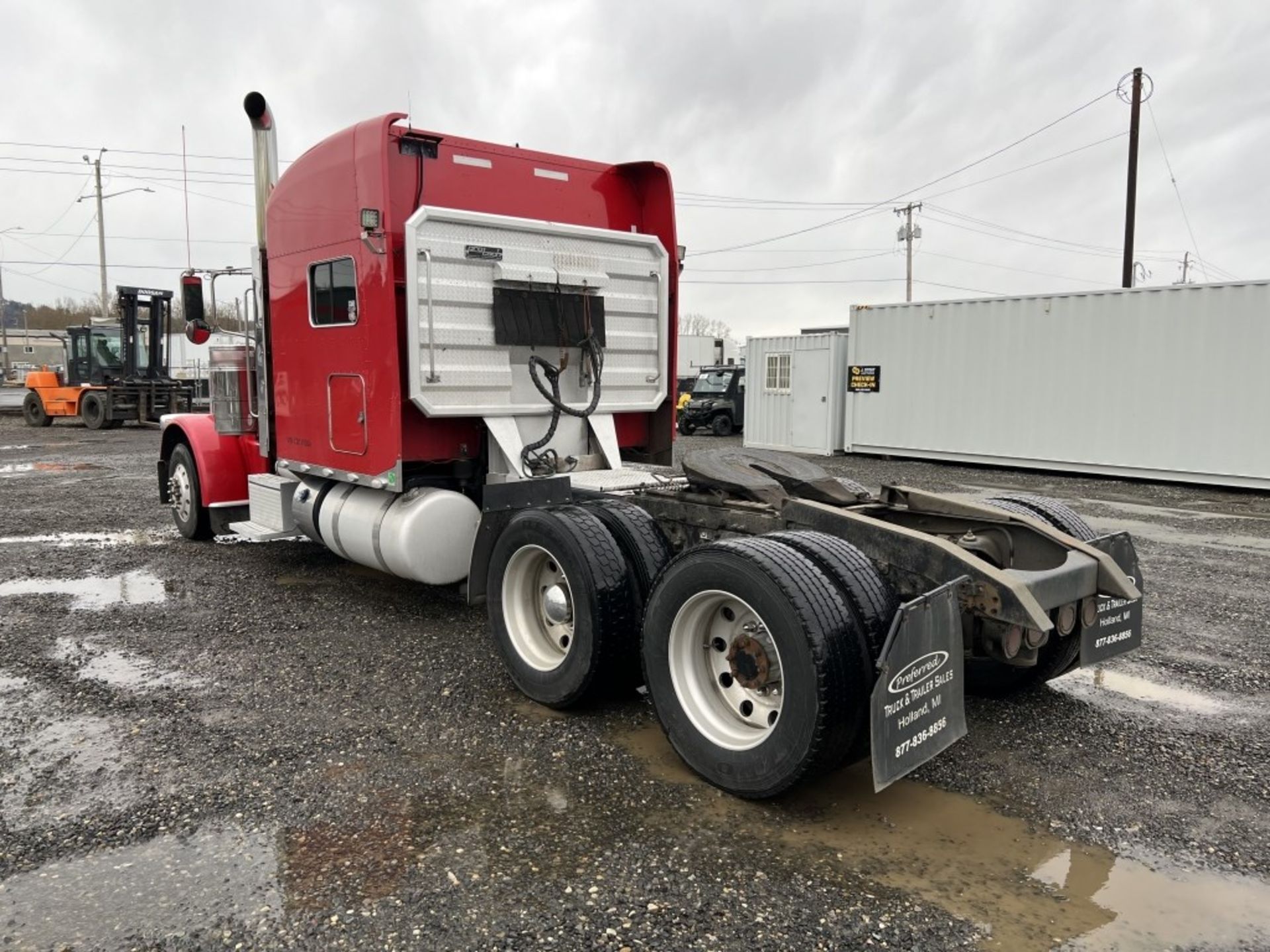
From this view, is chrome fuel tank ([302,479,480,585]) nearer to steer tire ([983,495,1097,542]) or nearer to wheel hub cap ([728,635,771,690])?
wheel hub cap ([728,635,771,690])

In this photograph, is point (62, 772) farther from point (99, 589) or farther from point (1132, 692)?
point (1132, 692)

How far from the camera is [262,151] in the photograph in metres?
7.07

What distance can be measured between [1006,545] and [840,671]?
4.88 ft

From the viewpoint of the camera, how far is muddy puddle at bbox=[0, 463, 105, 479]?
14820 millimetres

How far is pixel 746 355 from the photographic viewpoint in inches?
819

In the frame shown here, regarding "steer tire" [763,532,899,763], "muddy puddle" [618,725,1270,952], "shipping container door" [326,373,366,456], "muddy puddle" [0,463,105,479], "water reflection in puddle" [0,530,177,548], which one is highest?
"shipping container door" [326,373,366,456]

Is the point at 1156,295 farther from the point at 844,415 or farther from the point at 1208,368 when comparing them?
the point at 844,415

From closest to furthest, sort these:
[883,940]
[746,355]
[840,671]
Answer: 1. [883,940]
2. [840,671]
3. [746,355]

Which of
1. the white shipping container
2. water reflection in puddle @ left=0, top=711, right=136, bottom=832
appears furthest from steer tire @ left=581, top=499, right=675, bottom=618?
the white shipping container

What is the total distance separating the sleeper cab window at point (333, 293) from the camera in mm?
5902

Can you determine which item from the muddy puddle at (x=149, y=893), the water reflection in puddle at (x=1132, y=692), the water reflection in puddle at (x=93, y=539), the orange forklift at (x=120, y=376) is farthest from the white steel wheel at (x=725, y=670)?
the orange forklift at (x=120, y=376)

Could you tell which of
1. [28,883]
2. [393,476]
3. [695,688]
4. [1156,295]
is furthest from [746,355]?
[28,883]

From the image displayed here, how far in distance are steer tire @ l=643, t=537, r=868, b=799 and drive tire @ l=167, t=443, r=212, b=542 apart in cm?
601

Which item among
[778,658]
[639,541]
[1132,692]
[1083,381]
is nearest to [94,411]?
[1083,381]
